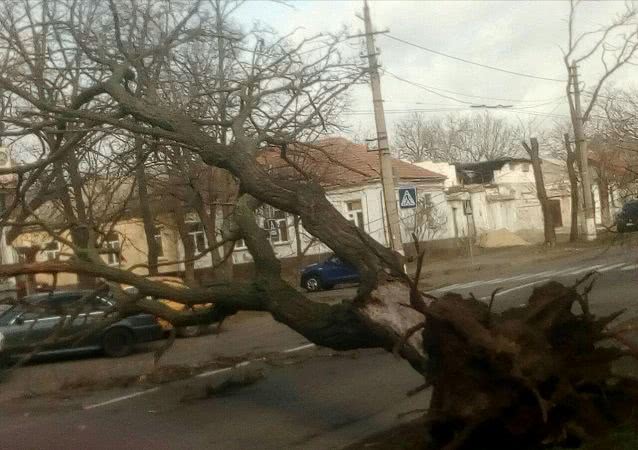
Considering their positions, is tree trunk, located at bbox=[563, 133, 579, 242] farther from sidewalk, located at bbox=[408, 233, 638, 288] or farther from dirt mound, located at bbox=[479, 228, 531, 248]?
dirt mound, located at bbox=[479, 228, 531, 248]

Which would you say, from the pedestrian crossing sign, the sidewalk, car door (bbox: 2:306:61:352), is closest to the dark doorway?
the sidewalk

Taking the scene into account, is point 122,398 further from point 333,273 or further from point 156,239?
point 333,273

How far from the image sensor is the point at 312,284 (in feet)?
112

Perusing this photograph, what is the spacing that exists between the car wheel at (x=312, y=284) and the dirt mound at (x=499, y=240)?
57.1 ft

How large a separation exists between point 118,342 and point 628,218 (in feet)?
33.4

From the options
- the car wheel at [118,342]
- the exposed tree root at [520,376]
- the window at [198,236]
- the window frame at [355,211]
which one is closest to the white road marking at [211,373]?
the car wheel at [118,342]

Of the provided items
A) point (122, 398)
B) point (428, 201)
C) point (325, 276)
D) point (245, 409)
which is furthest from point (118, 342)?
point (428, 201)

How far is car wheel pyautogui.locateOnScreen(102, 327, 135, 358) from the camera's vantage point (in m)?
19.0

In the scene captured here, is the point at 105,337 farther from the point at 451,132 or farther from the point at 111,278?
the point at 451,132

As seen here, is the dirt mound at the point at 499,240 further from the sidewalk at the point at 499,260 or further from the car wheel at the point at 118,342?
the car wheel at the point at 118,342

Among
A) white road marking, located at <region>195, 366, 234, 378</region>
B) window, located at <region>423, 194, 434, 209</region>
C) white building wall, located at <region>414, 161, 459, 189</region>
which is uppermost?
white building wall, located at <region>414, 161, 459, 189</region>

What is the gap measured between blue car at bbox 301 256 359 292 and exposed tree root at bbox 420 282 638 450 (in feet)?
83.6

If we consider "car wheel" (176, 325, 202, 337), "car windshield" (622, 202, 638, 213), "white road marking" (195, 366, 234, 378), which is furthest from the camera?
"car wheel" (176, 325, 202, 337)

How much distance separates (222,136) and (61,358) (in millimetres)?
5673
